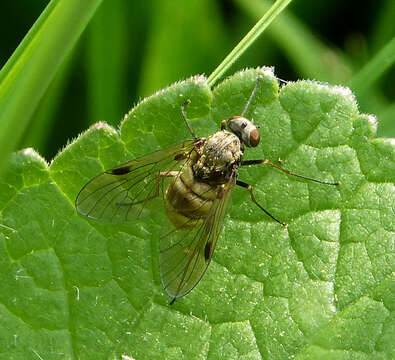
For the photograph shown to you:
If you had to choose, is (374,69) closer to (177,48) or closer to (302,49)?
(302,49)

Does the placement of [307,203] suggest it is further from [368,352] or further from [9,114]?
[9,114]

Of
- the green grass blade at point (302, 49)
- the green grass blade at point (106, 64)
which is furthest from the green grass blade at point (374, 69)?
the green grass blade at point (106, 64)

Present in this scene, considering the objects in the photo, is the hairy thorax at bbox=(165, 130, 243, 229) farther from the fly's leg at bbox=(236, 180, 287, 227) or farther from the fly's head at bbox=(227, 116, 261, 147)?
the fly's leg at bbox=(236, 180, 287, 227)

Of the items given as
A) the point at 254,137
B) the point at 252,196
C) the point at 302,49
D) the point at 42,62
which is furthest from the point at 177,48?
the point at 42,62

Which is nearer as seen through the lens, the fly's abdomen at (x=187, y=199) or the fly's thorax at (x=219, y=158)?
the fly's abdomen at (x=187, y=199)

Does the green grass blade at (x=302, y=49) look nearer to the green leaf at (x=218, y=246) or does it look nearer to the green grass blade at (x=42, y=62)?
the green leaf at (x=218, y=246)

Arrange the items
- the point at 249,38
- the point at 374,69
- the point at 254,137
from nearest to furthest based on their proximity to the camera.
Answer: the point at 254,137, the point at 249,38, the point at 374,69

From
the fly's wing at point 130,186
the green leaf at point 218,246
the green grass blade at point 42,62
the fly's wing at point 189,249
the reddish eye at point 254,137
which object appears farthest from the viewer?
the reddish eye at point 254,137
